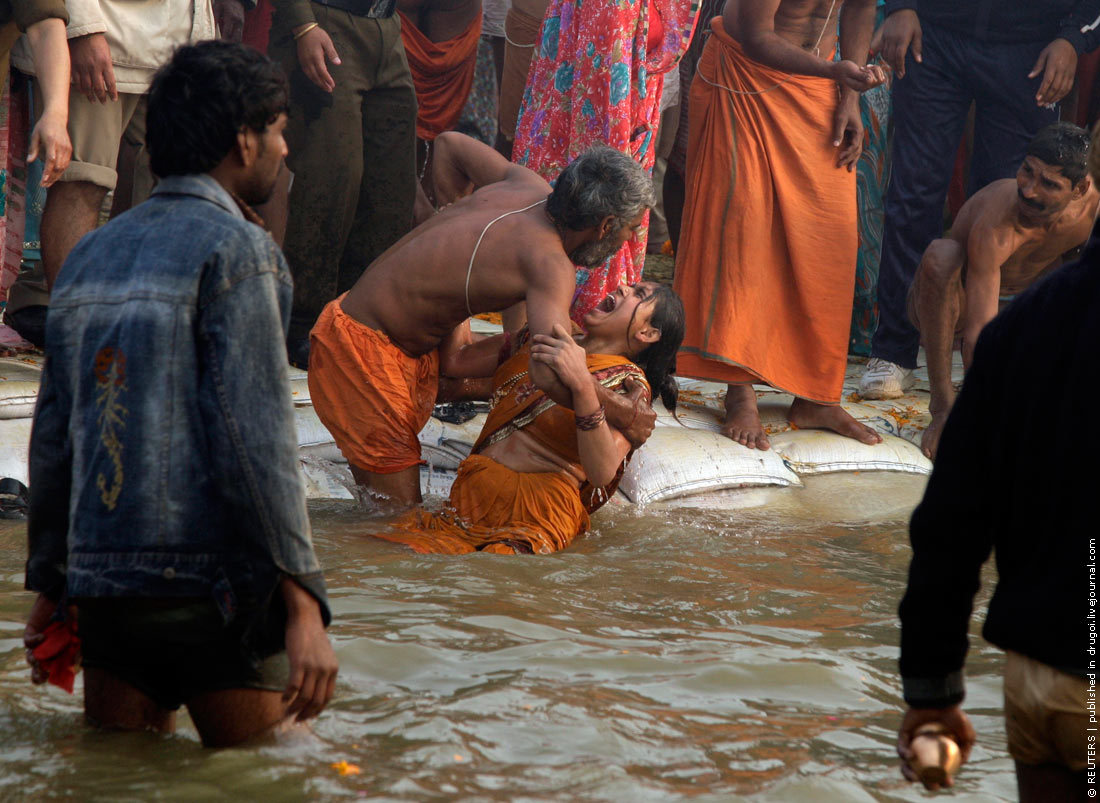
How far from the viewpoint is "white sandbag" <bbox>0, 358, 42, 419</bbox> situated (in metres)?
4.10

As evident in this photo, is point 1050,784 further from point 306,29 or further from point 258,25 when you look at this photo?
point 258,25

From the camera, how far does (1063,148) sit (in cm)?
482

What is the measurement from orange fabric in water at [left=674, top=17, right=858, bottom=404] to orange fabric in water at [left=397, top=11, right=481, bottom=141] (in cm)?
202

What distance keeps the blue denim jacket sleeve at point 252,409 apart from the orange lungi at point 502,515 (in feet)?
6.53

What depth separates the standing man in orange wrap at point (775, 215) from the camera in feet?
16.6

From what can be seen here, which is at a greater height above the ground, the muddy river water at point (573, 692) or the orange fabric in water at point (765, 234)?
the orange fabric in water at point (765, 234)

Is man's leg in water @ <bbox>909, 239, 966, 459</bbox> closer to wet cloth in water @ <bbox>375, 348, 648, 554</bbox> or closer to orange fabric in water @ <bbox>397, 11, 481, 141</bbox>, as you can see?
wet cloth in water @ <bbox>375, 348, 648, 554</bbox>

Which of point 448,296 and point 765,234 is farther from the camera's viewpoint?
point 765,234

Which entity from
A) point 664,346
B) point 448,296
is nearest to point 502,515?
point 448,296

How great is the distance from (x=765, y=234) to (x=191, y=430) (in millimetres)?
3719

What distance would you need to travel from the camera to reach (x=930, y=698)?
151 centimetres

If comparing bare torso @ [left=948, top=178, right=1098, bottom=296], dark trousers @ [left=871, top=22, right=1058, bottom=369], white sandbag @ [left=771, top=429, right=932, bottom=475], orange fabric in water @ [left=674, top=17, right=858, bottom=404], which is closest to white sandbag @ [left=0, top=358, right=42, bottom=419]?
orange fabric in water @ [left=674, top=17, right=858, bottom=404]

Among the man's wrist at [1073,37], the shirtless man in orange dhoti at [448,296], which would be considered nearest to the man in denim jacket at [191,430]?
the shirtless man in orange dhoti at [448,296]

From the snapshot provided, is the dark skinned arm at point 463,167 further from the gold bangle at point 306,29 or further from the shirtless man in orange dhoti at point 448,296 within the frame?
the gold bangle at point 306,29
